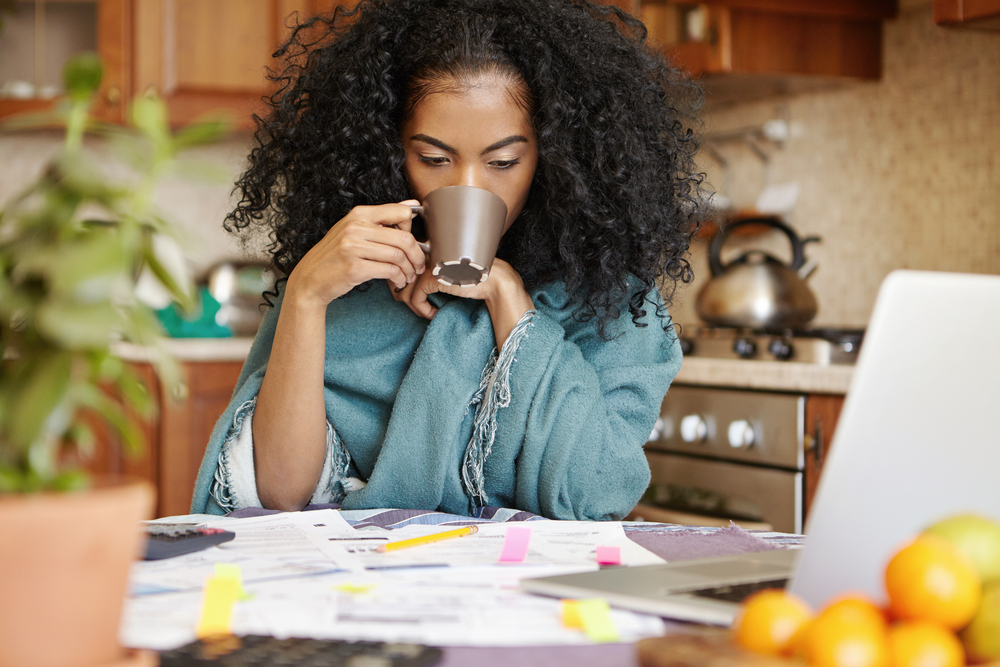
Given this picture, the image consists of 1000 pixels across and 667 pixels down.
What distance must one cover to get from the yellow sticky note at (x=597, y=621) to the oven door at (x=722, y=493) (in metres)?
1.39

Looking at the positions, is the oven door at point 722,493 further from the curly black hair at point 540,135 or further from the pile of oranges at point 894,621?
the pile of oranges at point 894,621

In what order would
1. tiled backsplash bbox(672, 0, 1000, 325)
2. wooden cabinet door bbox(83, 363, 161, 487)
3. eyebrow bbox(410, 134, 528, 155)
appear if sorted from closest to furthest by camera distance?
1. eyebrow bbox(410, 134, 528, 155)
2. tiled backsplash bbox(672, 0, 1000, 325)
3. wooden cabinet door bbox(83, 363, 161, 487)

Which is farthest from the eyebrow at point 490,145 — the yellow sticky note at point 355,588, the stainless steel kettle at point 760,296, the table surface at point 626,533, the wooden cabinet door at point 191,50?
the wooden cabinet door at point 191,50

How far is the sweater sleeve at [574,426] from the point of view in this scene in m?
1.10

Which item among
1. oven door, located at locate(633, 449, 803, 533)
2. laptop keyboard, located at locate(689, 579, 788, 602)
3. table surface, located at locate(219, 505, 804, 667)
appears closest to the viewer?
table surface, located at locate(219, 505, 804, 667)

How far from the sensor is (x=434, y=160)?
118 cm

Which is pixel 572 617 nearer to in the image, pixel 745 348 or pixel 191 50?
pixel 745 348

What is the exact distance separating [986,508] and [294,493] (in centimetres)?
82

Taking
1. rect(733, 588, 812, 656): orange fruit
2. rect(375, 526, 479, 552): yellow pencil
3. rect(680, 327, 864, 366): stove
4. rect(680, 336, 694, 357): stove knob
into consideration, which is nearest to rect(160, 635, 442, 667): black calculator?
rect(733, 588, 812, 656): orange fruit

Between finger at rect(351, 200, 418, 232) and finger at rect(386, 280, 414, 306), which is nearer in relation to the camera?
finger at rect(351, 200, 418, 232)

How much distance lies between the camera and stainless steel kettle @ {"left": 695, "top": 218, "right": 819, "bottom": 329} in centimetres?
214

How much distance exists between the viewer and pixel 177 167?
0.41 metres

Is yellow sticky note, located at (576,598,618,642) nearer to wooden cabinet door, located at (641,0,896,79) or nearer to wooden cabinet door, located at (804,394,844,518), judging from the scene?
wooden cabinet door, located at (804,394,844,518)

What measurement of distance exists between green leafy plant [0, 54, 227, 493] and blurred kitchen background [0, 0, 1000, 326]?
5.63 feet
